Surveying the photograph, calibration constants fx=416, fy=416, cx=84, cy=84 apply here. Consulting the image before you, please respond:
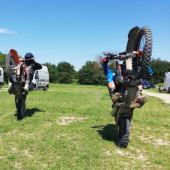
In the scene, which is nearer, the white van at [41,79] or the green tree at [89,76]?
the white van at [41,79]

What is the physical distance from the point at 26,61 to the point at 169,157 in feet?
20.6

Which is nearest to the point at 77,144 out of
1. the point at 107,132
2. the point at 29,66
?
the point at 107,132

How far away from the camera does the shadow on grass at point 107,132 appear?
10734 mm

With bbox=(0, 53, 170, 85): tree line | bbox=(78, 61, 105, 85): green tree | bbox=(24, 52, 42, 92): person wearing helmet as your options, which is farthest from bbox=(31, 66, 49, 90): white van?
bbox=(78, 61, 105, 85): green tree

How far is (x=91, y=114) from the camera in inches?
611

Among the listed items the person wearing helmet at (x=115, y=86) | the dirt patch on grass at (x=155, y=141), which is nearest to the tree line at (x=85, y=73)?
the dirt patch on grass at (x=155, y=141)

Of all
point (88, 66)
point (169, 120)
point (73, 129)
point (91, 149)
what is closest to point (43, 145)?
point (91, 149)

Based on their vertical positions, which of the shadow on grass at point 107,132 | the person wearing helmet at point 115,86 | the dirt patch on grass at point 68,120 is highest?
the person wearing helmet at point 115,86

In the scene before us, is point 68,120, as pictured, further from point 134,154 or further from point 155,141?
point 134,154

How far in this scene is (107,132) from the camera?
11586 millimetres

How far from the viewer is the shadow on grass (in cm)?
1073

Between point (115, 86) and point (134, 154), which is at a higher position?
point (115, 86)

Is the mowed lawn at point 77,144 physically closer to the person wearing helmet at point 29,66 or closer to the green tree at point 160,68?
the person wearing helmet at point 29,66

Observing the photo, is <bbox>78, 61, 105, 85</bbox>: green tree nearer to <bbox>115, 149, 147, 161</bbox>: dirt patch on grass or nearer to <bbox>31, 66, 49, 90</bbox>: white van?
<bbox>31, 66, 49, 90</bbox>: white van
